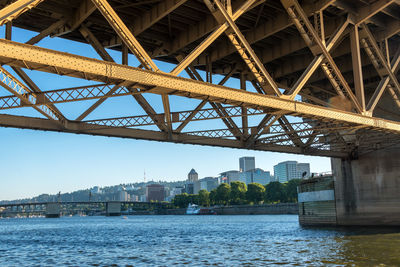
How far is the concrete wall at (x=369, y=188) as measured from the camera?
1465 inches

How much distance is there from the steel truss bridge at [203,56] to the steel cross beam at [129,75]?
3cm

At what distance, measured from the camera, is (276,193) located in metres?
174

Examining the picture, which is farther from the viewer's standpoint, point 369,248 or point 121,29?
point 369,248

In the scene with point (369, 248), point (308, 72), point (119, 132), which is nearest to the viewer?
point (308, 72)

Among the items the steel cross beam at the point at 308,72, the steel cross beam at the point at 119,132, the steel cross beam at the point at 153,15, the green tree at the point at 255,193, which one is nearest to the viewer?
the steel cross beam at the point at 308,72

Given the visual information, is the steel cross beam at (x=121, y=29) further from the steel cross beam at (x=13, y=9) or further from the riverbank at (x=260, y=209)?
the riverbank at (x=260, y=209)

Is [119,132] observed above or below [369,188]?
above

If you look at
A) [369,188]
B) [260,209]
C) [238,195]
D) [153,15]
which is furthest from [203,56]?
[238,195]

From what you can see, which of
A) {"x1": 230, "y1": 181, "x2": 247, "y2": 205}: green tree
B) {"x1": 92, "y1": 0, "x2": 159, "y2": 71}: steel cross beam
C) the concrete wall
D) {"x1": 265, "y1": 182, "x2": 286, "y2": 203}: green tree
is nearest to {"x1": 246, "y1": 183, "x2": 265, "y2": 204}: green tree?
{"x1": 265, "y1": 182, "x2": 286, "y2": 203}: green tree

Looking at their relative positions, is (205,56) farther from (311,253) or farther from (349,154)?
(349,154)

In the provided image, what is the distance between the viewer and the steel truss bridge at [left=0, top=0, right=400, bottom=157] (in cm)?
1318

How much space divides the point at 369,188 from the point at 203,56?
22.7 metres

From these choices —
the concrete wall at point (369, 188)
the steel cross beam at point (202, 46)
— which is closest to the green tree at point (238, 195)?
the concrete wall at point (369, 188)

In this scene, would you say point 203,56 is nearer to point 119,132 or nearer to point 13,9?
point 119,132
